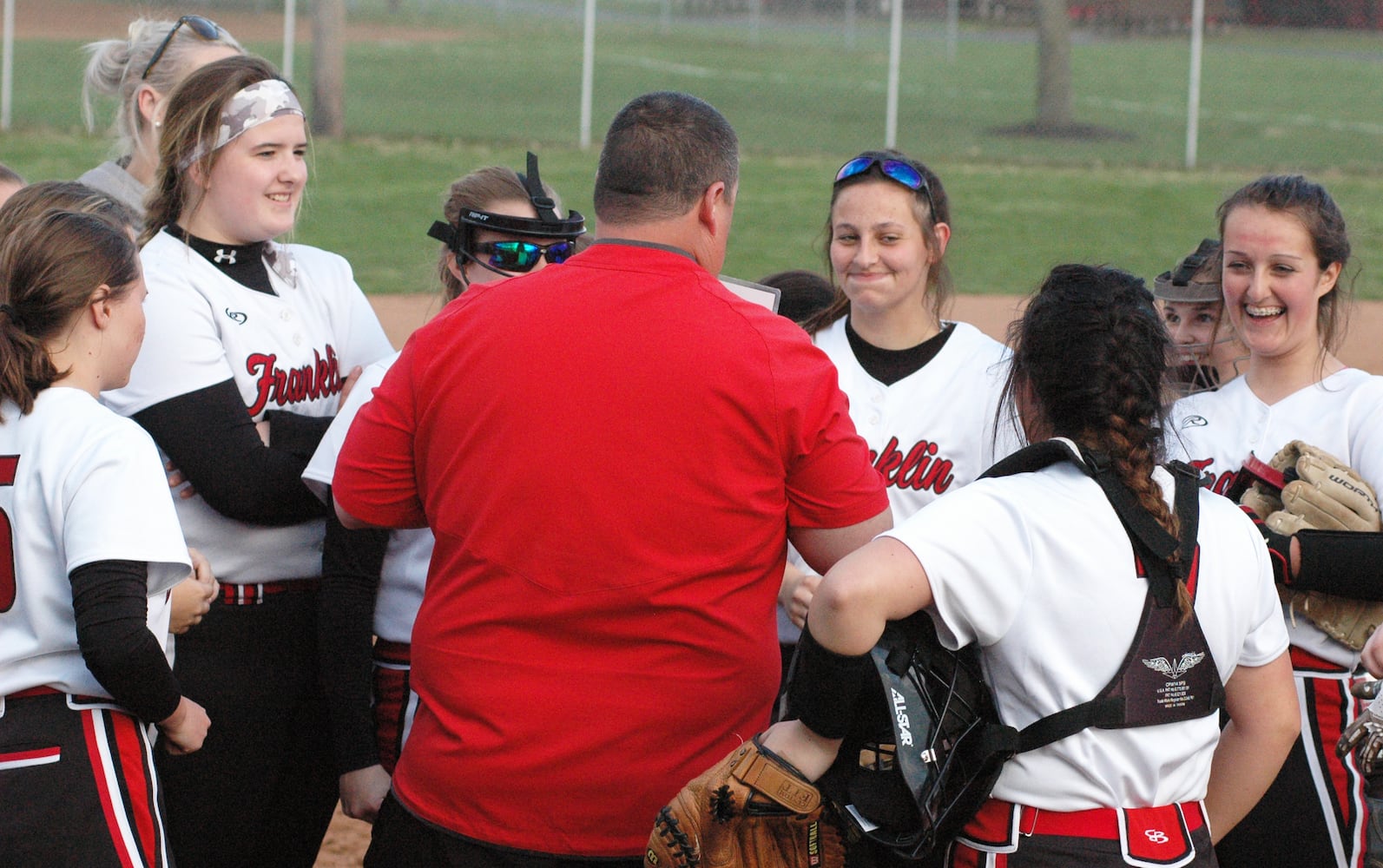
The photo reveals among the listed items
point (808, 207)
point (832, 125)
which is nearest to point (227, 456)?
point (808, 207)

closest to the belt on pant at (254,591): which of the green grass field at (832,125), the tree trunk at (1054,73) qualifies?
the green grass field at (832,125)

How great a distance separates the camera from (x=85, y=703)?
223cm

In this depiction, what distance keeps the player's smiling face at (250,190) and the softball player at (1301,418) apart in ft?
6.20

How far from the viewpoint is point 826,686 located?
1.89 meters

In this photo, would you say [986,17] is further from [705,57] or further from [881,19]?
[705,57]

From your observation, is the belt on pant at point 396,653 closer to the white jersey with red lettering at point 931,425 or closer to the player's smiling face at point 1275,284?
the white jersey with red lettering at point 931,425

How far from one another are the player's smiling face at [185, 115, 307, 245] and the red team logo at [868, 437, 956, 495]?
54.3 inches

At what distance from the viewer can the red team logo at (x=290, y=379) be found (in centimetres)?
284

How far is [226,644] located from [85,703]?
21.5 inches

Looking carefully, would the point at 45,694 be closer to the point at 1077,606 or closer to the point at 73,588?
the point at 73,588

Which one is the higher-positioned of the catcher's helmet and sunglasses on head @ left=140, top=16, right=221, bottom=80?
sunglasses on head @ left=140, top=16, right=221, bottom=80

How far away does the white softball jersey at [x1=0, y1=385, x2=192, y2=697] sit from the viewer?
216 centimetres

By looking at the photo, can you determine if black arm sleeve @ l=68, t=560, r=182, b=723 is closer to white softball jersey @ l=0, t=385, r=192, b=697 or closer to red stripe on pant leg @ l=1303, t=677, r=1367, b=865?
white softball jersey @ l=0, t=385, r=192, b=697

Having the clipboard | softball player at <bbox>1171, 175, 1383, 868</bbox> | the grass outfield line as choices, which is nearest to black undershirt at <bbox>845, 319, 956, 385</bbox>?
the clipboard
